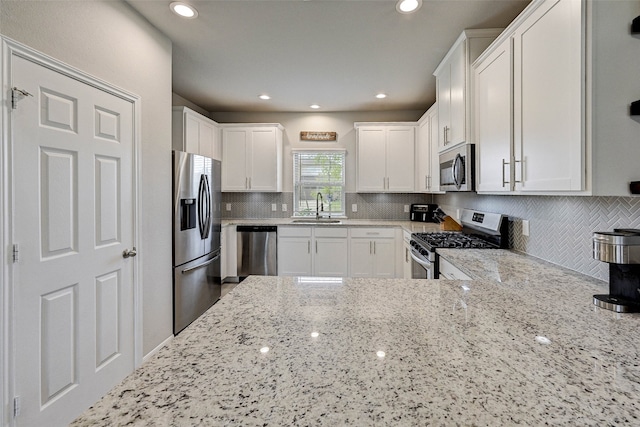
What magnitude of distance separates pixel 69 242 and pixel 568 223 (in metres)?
2.83

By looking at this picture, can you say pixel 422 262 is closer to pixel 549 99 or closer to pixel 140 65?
pixel 549 99

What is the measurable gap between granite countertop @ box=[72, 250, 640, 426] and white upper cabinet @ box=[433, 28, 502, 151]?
5.40ft

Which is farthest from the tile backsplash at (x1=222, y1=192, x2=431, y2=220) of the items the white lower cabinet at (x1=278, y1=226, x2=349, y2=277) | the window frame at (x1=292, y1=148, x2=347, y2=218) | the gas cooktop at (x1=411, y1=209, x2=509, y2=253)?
the gas cooktop at (x1=411, y1=209, x2=509, y2=253)

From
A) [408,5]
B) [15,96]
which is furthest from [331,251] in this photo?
[15,96]

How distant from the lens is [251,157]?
4.62 metres

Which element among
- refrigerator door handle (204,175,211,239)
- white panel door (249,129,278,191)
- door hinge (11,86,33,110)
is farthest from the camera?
white panel door (249,129,278,191)

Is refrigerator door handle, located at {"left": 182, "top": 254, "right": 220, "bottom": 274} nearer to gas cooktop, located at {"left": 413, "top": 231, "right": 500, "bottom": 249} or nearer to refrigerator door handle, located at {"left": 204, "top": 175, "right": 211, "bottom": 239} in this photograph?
refrigerator door handle, located at {"left": 204, "top": 175, "right": 211, "bottom": 239}

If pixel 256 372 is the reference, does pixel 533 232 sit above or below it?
above

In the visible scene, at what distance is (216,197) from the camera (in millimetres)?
3527

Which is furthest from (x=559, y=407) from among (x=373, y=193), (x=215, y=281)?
(x=373, y=193)

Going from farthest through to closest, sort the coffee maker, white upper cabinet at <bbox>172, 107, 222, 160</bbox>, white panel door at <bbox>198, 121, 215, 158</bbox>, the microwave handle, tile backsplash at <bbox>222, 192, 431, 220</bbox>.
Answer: tile backsplash at <bbox>222, 192, 431, 220</bbox>, white panel door at <bbox>198, 121, 215, 158</bbox>, white upper cabinet at <bbox>172, 107, 222, 160</bbox>, the microwave handle, the coffee maker

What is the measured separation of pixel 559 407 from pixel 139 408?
77 cm

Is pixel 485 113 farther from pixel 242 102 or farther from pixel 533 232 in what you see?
pixel 242 102

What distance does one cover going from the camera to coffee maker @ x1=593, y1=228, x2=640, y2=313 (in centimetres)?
104
